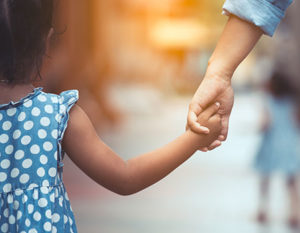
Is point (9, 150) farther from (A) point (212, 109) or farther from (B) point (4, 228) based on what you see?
(A) point (212, 109)

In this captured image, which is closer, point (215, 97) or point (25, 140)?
point (25, 140)

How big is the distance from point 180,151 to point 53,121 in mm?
386

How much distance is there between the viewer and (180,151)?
1.82 meters

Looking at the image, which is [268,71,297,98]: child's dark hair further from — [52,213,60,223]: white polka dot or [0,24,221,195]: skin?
[52,213,60,223]: white polka dot

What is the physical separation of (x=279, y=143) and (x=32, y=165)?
469 cm

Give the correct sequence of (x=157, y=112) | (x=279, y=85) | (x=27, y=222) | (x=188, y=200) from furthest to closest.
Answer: (x=157, y=112) → (x=188, y=200) → (x=279, y=85) → (x=27, y=222)

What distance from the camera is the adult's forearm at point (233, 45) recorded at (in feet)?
6.67

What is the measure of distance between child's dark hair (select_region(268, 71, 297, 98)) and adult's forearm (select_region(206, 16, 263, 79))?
13.6 feet

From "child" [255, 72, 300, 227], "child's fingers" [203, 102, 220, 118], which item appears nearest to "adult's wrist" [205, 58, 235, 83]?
"child's fingers" [203, 102, 220, 118]

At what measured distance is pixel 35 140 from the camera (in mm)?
1675

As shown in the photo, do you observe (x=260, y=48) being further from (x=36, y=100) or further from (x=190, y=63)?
(x=36, y=100)

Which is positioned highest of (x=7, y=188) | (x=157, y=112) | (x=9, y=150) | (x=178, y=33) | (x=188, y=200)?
(x=178, y=33)

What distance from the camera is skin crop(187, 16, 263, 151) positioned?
78.9 inches

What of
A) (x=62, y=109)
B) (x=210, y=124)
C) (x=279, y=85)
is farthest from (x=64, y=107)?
(x=279, y=85)
